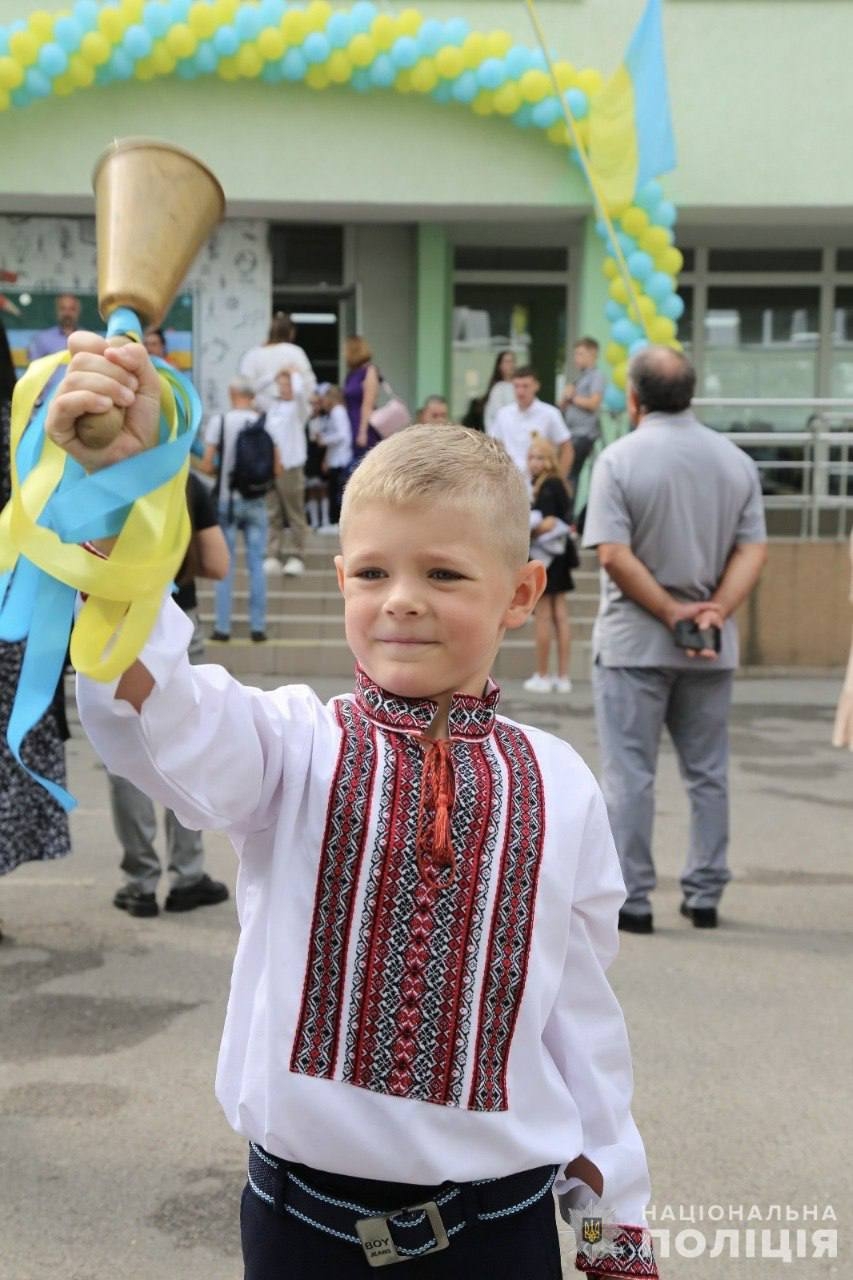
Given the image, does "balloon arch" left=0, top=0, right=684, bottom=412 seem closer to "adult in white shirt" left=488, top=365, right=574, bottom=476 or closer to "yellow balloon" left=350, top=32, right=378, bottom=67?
"yellow balloon" left=350, top=32, right=378, bottom=67

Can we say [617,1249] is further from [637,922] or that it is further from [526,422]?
[526,422]

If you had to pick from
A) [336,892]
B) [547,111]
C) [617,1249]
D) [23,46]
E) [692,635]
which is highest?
[23,46]

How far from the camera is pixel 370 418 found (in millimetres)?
13547

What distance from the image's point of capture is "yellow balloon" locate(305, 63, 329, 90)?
1371 cm

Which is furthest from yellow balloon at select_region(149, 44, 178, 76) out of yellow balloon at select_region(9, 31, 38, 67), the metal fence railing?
the metal fence railing

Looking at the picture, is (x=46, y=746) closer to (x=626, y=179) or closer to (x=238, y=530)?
(x=238, y=530)

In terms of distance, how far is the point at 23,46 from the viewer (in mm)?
13188

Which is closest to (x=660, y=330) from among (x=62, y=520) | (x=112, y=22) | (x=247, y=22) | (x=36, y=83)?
(x=247, y=22)

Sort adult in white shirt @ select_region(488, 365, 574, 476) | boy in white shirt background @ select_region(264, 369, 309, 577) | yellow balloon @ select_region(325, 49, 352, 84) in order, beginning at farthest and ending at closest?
yellow balloon @ select_region(325, 49, 352, 84)
boy in white shirt background @ select_region(264, 369, 309, 577)
adult in white shirt @ select_region(488, 365, 574, 476)

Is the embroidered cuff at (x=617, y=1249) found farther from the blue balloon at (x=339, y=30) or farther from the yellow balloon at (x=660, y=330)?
the blue balloon at (x=339, y=30)

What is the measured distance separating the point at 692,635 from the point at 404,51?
32.5 ft

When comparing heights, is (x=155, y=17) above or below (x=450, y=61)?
above

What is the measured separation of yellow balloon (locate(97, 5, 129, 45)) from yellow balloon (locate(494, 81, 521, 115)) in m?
3.38

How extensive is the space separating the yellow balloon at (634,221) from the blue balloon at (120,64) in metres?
4.71
